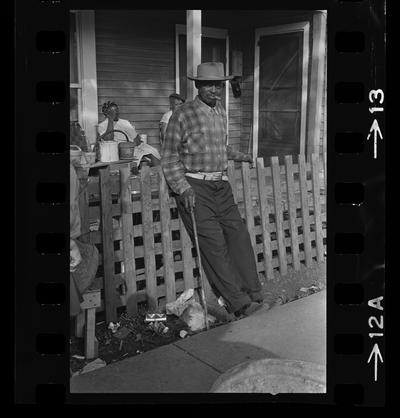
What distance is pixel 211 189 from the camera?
16.5 feet

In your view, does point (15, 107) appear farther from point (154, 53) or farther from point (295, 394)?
point (154, 53)

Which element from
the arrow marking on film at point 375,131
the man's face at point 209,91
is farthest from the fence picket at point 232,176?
the arrow marking on film at point 375,131

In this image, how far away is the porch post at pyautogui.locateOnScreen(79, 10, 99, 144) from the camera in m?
8.41

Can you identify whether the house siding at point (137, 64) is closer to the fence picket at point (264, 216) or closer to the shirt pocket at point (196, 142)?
the fence picket at point (264, 216)

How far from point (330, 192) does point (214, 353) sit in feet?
5.77

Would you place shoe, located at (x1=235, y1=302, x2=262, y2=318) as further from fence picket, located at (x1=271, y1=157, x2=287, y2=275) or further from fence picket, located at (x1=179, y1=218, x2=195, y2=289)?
fence picket, located at (x1=271, y1=157, x2=287, y2=275)

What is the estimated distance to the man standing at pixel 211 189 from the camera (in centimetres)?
489

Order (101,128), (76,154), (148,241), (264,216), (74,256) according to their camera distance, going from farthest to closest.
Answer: (101,128) < (76,154) < (264,216) < (148,241) < (74,256)

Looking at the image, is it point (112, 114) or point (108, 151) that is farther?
point (112, 114)

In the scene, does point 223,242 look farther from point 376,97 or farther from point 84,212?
point 376,97

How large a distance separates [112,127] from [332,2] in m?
5.34

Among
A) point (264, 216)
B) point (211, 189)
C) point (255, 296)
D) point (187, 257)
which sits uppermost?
point (211, 189)

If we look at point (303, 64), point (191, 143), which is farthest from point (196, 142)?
point (303, 64)

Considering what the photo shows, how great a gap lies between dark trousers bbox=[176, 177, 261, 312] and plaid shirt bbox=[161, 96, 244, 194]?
0.41 feet
